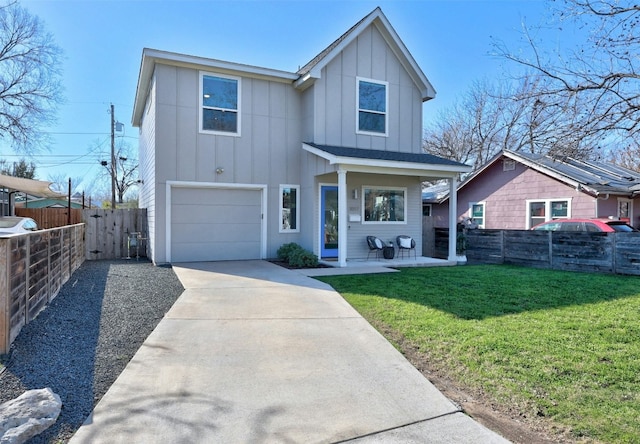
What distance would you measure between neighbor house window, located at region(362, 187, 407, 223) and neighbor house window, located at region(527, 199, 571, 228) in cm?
702

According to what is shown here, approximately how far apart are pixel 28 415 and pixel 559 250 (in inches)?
452

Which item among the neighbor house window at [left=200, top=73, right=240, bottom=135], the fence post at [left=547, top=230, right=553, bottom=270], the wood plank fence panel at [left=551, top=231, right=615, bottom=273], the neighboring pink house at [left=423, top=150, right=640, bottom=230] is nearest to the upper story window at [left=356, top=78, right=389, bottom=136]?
the neighbor house window at [left=200, top=73, right=240, bottom=135]

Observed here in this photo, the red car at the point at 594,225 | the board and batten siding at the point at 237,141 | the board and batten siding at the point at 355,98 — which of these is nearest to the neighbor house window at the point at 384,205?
the board and batten siding at the point at 355,98

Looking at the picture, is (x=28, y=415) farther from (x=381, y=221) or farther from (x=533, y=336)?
(x=381, y=221)

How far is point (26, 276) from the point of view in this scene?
15.6 ft

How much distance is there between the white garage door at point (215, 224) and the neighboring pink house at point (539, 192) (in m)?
7.90

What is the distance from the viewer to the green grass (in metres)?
3.17

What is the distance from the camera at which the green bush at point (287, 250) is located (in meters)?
11.0

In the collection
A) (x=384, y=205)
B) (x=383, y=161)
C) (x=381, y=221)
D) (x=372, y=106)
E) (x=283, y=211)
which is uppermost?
(x=372, y=106)

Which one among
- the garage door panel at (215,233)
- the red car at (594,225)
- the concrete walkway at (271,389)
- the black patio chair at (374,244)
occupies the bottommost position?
the concrete walkway at (271,389)

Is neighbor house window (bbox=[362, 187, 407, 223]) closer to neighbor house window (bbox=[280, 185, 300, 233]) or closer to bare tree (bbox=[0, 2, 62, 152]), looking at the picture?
neighbor house window (bbox=[280, 185, 300, 233])

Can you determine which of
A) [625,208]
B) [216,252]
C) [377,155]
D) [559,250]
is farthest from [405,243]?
[625,208]

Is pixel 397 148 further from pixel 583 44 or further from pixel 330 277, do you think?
pixel 583 44

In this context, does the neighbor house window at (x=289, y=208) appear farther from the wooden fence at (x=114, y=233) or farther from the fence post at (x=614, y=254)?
the fence post at (x=614, y=254)
